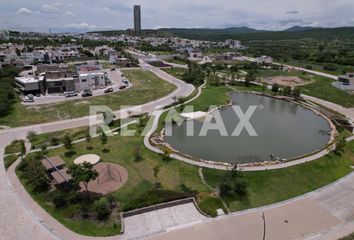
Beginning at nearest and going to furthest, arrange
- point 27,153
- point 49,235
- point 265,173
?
point 49,235 → point 265,173 → point 27,153

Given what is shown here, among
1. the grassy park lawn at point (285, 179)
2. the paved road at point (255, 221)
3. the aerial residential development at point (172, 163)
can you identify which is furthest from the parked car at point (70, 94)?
the grassy park lawn at point (285, 179)

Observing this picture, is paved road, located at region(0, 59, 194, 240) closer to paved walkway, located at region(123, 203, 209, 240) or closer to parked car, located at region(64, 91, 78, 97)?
paved walkway, located at region(123, 203, 209, 240)

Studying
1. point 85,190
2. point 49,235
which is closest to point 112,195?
point 85,190

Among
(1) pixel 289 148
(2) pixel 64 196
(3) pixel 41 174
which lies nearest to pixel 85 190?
(2) pixel 64 196

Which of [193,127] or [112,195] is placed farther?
[193,127]

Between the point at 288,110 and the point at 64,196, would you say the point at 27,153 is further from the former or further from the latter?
the point at 288,110

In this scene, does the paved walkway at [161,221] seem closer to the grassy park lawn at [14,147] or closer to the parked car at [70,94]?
the grassy park lawn at [14,147]

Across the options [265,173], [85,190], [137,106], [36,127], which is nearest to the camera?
[85,190]
